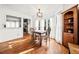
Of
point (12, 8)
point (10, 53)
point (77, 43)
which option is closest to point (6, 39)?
point (10, 53)

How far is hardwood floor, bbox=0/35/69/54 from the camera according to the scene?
2.27m

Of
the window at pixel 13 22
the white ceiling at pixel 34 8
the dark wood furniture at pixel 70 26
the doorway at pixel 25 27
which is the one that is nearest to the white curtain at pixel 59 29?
the dark wood furniture at pixel 70 26

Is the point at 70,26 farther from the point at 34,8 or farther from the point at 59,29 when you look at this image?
the point at 34,8

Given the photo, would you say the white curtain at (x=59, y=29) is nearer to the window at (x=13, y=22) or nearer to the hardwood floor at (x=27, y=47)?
the hardwood floor at (x=27, y=47)

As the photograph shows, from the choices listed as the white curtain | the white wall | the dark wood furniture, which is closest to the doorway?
the white wall

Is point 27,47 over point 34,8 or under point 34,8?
under

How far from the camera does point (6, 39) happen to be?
2.30 meters

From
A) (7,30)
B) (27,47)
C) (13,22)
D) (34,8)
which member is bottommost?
(27,47)

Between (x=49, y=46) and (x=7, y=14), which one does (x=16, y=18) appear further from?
(x=49, y=46)

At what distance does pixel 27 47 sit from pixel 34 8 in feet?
3.37

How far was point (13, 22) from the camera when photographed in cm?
240

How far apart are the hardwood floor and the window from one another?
38cm

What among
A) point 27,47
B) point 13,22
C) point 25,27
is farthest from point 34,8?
point 27,47
